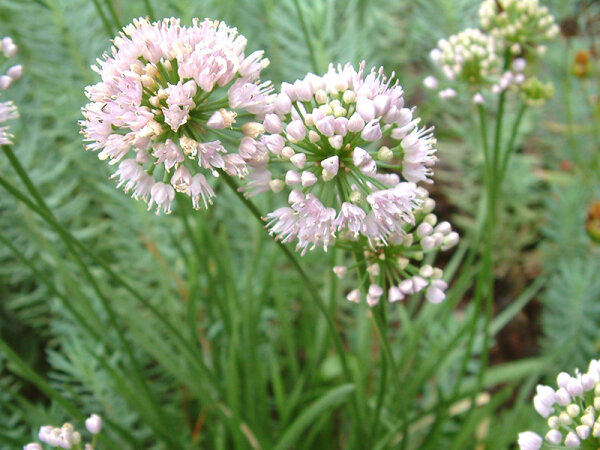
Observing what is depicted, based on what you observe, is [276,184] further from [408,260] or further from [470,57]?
[470,57]

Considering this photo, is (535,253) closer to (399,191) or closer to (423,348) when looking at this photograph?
(423,348)

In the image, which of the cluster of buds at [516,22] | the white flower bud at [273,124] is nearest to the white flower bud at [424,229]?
the white flower bud at [273,124]

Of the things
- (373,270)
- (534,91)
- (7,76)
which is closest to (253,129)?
(373,270)

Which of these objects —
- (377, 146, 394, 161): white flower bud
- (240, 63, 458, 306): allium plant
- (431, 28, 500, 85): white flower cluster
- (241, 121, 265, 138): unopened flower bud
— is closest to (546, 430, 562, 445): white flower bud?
(240, 63, 458, 306): allium plant

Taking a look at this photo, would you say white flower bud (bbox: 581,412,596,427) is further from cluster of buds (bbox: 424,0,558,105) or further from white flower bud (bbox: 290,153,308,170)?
cluster of buds (bbox: 424,0,558,105)

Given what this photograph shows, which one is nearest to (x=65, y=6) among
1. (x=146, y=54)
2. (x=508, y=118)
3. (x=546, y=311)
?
(x=146, y=54)

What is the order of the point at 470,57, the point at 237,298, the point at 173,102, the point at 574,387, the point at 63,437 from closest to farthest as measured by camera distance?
1. the point at 173,102
2. the point at 574,387
3. the point at 63,437
4. the point at 470,57
5. the point at 237,298

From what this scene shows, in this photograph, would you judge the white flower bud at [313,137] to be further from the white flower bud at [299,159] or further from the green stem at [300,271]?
the green stem at [300,271]

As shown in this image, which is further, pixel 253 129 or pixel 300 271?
pixel 300 271
